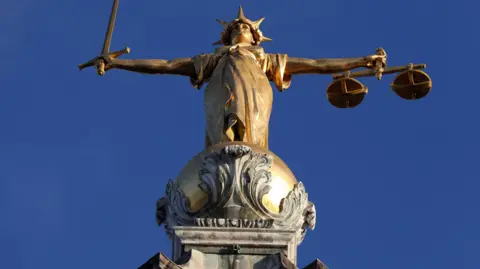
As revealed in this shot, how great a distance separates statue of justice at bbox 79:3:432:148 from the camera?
39625 millimetres

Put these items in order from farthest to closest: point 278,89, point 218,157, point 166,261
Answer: point 278,89
point 218,157
point 166,261

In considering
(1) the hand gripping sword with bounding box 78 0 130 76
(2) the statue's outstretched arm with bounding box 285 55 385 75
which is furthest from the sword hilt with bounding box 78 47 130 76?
(2) the statue's outstretched arm with bounding box 285 55 385 75

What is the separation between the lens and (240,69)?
131 ft

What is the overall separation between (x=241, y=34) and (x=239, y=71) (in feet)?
5.70

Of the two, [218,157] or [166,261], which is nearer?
[166,261]

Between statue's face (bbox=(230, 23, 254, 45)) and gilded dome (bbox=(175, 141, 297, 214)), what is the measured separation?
3315 mm

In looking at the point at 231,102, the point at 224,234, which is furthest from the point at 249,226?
the point at 231,102

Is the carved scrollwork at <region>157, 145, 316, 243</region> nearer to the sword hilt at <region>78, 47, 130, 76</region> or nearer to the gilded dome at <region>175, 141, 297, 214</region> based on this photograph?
the gilded dome at <region>175, 141, 297, 214</region>

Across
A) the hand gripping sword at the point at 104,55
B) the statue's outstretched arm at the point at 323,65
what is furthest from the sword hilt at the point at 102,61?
the statue's outstretched arm at the point at 323,65

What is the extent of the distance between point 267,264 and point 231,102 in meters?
3.99

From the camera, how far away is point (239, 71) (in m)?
39.8

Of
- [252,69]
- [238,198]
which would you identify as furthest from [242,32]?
[238,198]

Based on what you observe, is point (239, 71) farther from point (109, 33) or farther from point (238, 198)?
point (238, 198)

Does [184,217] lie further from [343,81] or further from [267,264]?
[343,81]
